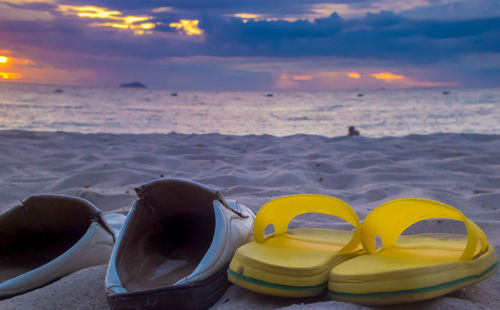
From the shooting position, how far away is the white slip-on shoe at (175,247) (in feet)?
3.58

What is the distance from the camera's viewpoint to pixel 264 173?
309 cm

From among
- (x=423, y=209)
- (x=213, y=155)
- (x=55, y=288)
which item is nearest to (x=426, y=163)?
(x=213, y=155)

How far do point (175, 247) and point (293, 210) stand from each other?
0.43m

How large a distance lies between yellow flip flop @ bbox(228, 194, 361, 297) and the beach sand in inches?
2.3

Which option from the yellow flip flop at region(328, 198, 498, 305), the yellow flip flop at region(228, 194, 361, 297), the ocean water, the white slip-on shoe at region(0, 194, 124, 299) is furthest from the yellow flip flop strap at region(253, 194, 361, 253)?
the ocean water

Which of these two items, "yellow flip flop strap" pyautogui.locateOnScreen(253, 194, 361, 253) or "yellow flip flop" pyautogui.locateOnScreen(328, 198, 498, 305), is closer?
"yellow flip flop" pyautogui.locateOnScreen(328, 198, 498, 305)

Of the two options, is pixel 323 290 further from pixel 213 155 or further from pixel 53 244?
pixel 213 155

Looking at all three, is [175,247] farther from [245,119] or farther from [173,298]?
[245,119]

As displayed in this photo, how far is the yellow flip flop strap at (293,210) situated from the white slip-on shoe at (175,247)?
0.08 meters

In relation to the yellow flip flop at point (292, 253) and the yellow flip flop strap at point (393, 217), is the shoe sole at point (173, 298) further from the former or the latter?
the yellow flip flop strap at point (393, 217)

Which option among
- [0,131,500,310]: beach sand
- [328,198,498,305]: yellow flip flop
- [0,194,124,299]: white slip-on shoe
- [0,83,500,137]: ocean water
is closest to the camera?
[328,198,498,305]: yellow flip flop

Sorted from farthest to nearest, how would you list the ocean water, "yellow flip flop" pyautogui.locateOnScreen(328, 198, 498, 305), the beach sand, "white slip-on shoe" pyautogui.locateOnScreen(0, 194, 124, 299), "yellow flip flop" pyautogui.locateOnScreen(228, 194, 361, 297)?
the ocean water < "white slip-on shoe" pyautogui.locateOnScreen(0, 194, 124, 299) < the beach sand < "yellow flip flop" pyautogui.locateOnScreen(228, 194, 361, 297) < "yellow flip flop" pyautogui.locateOnScreen(328, 198, 498, 305)

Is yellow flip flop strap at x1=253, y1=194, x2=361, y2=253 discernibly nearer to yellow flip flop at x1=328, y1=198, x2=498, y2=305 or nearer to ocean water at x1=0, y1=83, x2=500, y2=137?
yellow flip flop at x1=328, y1=198, x2=498, y2=305

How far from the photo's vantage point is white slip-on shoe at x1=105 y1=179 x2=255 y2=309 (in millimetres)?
1092
